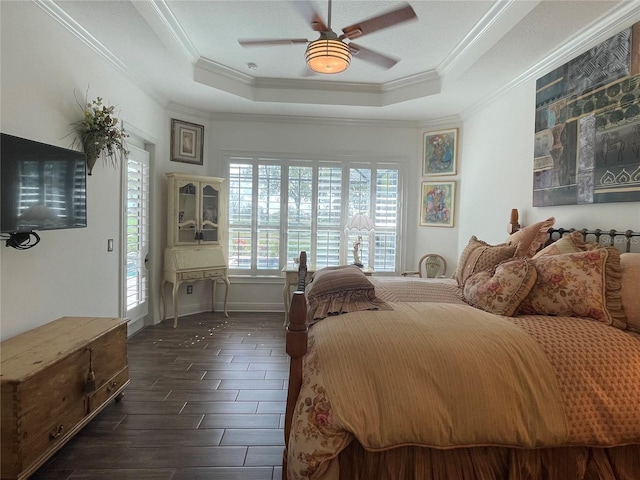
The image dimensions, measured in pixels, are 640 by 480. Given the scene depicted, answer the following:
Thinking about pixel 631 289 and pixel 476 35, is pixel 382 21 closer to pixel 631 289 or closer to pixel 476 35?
pixel 476 35

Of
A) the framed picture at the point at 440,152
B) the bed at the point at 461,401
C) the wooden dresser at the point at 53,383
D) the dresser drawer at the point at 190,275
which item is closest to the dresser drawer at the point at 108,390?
the wooden dresser at the point at 53,383

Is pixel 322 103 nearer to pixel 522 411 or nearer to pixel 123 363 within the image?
pixel 123 363

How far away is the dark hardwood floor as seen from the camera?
6.65 ft

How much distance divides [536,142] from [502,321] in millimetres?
2214

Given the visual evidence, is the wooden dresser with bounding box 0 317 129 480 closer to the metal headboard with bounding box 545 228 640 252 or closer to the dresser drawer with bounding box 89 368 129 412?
the dresser drawer with bounding box 89 368 129 412

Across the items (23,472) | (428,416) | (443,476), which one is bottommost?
(23,472)

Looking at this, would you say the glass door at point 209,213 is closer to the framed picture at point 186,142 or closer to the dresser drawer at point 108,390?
the framed picture at point 186,142

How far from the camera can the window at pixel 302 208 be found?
17.6ft

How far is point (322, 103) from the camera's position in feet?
15.4

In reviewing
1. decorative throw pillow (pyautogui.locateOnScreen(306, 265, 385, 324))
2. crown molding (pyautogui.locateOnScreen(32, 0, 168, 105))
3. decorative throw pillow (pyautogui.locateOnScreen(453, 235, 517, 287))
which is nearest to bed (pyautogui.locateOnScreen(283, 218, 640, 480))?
decorative throw pillow (pyautogui.locateOnScreen(306, 265, 385, 324))

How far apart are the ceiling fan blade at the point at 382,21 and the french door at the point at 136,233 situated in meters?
2.66

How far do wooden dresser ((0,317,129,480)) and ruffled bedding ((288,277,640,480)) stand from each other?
1.34 metres

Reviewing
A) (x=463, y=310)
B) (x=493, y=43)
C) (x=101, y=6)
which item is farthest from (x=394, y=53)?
(x=463, y=310)

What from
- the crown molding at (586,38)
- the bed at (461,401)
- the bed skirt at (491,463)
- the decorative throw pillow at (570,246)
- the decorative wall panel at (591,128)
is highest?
the crown molding at (586,38)
